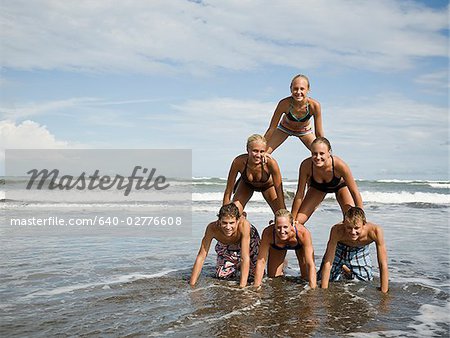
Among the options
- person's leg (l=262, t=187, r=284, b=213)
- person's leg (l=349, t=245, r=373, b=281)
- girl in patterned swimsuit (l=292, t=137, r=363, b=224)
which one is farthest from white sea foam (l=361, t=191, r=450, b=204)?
person's leg (l=262, t=187, r=284, b=213)

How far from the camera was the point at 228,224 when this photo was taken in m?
7.00

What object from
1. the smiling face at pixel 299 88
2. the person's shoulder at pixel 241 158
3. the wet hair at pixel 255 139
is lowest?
the person's shoulder at pixel 241 158

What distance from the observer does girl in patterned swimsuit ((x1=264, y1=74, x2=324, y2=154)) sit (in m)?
7.25

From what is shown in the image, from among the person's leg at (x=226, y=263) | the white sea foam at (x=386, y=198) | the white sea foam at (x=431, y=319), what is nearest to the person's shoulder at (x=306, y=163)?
the person's leg at (x=226, y=263)

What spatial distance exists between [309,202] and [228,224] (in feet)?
→ 5.11

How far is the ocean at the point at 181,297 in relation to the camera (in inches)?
202

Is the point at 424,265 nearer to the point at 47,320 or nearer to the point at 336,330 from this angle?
the point at 336,330

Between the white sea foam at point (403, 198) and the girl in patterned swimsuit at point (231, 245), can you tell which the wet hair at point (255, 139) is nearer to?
the girl in patterned swimsuit at point (231, 245)

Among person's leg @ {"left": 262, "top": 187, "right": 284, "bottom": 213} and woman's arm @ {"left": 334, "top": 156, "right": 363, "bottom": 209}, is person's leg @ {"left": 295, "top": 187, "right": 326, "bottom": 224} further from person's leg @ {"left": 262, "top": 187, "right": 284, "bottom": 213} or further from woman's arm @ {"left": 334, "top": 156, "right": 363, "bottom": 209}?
woman's arm @ {"left": 334, "top": 156, "right": 363, "bottom": 209}

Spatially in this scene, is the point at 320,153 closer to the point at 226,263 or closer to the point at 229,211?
the point at 229,211

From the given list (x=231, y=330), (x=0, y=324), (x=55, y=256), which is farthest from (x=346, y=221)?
(x=55, y=256)

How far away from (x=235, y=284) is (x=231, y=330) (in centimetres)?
223

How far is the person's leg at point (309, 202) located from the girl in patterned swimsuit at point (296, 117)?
2.65ft

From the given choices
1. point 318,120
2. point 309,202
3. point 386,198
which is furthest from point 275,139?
point 386,198
